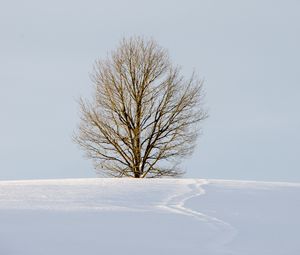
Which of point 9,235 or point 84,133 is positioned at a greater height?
point 84,133

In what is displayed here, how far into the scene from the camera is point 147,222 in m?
6.30

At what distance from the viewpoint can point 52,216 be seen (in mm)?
6496

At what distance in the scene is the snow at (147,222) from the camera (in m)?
5.12

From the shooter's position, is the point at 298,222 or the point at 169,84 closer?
the point at 298,222

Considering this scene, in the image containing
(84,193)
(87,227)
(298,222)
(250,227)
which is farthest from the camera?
(84,193)

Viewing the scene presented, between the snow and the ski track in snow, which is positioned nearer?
the snow

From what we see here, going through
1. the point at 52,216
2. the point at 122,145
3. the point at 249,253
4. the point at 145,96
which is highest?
the point at 145,96

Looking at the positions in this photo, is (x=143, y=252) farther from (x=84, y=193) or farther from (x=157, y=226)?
(x=84, y=193)

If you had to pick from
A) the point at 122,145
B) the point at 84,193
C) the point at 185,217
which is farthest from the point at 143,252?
the point at 122,145

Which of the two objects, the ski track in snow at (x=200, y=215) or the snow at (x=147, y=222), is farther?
the ski track in snow at (x=200, y=215)

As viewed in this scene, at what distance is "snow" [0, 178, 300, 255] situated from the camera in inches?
202

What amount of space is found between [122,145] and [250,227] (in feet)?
51.1

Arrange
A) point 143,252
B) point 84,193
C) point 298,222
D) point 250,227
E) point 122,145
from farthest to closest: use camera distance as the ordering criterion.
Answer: point 122,145 < point 84,193 < point 298,222 < point 250,227 < point 143,252

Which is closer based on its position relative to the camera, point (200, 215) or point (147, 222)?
point (147, 222)
